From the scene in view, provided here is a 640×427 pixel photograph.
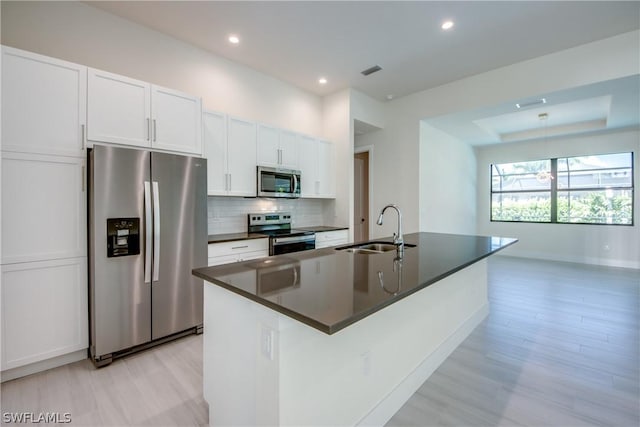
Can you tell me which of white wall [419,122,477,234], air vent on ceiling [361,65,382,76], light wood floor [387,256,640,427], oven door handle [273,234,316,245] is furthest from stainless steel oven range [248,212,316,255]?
air vent on ceiling [361,65,382,76]

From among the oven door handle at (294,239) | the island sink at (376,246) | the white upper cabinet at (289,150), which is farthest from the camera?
the white upper cabinet at (289,150)

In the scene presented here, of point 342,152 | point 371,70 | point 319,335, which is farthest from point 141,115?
point 371,70

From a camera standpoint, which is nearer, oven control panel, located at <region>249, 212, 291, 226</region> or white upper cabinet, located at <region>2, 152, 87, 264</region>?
white upper cabinet, located at <region>2, 152, 87, 264</region>

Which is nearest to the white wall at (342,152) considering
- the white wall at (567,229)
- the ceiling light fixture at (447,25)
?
the ceiling light fixture at (447,25)

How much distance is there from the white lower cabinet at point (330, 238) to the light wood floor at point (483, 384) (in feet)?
6.67

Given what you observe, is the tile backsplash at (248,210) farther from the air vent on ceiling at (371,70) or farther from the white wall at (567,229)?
the white wall at (567,229)

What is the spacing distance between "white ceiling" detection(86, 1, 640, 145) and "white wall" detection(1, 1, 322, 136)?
139mm

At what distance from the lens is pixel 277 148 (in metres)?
4.02

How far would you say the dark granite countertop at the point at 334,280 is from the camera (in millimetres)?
987

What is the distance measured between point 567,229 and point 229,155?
7.23 metres

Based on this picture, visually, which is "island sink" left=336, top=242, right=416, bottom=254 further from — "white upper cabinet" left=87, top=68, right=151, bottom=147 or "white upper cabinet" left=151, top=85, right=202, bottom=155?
"white upper cabinet" left=87, top=68, right=151, bottom=147

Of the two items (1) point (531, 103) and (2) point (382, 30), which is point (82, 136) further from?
(1) point (531, 103)

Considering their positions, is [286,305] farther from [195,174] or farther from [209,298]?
[195,174]

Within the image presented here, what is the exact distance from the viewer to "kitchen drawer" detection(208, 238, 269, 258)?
3002mm
